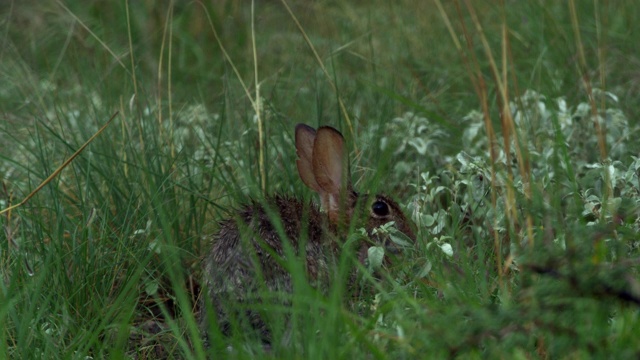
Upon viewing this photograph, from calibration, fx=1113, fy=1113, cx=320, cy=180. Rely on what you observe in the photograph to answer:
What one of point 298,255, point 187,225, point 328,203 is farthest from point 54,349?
point 328,203

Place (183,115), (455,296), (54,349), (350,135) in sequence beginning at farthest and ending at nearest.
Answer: (183,115) → (350,135) → (54,349) → (455,296)

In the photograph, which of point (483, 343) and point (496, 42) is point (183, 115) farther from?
point (483, 343)

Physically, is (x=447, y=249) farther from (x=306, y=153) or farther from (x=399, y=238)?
(x=306, y=153)

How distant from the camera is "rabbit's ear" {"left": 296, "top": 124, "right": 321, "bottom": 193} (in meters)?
4.36

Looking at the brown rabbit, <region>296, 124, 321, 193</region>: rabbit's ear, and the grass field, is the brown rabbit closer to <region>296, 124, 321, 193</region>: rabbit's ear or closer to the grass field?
<region>296, 124, 321, 193</region>: rabbit's ear

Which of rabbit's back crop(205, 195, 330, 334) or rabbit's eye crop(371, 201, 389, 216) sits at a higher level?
rabbit's back crop(205, 195, 330, 334)

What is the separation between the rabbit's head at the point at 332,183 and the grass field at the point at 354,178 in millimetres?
115

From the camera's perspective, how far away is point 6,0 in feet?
27.0

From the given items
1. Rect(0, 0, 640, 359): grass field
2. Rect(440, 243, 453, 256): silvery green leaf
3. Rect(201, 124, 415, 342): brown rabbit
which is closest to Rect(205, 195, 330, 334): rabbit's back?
Rect(201, 124, 415, 342): brown rabbit

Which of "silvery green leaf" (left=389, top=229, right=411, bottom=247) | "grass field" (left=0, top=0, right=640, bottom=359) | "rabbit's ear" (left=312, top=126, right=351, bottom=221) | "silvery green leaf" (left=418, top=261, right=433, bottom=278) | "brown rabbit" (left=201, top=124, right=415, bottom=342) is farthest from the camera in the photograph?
"rabbit's ear" (left=312, top=126, right=351, bottom=221)

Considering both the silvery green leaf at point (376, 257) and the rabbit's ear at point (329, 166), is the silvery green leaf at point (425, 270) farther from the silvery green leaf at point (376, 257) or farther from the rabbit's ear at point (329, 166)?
the rabbit's ear at point (329, 166)

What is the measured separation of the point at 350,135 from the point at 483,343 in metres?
2.34

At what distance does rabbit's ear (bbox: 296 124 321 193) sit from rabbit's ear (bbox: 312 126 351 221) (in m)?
0.03

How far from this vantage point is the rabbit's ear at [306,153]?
14.3ft
